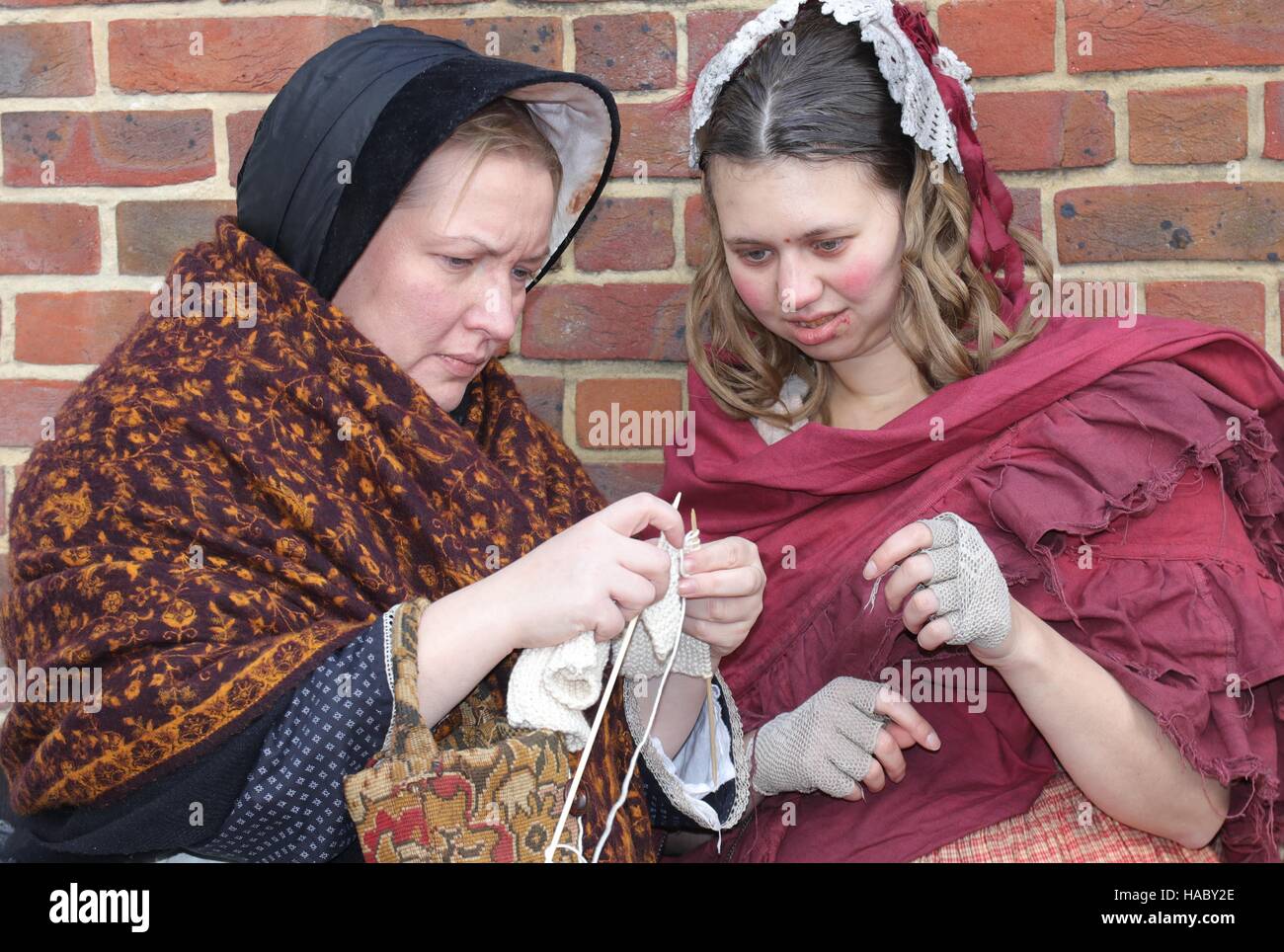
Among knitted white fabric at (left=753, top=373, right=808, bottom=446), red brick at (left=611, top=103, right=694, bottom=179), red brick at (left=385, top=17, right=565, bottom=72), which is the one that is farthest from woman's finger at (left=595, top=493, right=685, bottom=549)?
red brick at (left=385, top=17, right=565, bottom=72)

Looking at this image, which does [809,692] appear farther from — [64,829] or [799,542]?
[64,829]

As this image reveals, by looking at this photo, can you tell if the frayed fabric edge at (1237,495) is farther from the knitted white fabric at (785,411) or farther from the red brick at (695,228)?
the red brick at (695,228)

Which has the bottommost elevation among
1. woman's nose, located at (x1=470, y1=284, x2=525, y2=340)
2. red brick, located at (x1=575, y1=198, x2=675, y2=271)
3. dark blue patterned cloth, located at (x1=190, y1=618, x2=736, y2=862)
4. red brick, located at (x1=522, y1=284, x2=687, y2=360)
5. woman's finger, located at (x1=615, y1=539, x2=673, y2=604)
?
dark blue patterned cloth, located at (x1=190, y1=618, x2=736, y2=862)

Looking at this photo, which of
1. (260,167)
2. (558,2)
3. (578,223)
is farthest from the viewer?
(558,2)

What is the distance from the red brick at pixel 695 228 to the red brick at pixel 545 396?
27 cm

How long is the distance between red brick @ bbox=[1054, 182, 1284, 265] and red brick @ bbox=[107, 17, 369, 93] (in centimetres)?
103

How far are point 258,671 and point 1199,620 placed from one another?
0.95 m

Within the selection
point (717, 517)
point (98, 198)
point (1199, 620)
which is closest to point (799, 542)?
point (717, 517)

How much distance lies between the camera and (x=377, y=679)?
1.20 m

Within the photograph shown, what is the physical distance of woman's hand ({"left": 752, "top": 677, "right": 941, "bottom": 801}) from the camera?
1.44 m

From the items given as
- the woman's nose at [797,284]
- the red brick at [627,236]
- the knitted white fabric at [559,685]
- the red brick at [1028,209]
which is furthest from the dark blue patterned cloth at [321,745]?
the red brick at [1028,209]

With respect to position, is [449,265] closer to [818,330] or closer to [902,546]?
[818,330]

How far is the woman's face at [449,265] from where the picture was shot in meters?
1.42

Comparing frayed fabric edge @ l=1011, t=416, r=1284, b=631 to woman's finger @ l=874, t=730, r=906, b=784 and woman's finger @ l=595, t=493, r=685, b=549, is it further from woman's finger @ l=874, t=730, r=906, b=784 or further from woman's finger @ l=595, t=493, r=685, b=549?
woman's finger @ l=595, t=493, r=685, b=549
